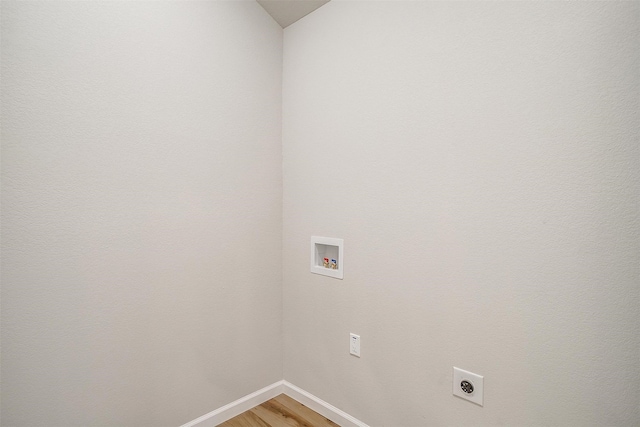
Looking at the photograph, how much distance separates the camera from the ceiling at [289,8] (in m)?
1.81

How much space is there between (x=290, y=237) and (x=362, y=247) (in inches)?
20.8

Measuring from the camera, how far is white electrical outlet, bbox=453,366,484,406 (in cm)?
125

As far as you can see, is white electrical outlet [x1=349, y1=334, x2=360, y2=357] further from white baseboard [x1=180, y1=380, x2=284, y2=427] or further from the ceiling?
the ceiling

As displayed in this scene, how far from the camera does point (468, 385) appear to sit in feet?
4.22

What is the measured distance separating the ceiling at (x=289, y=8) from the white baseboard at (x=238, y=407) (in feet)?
7.20

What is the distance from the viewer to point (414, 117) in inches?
56.1

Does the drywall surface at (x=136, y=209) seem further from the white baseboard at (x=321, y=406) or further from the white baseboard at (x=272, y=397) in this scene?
the white baseboard at (x=321, y=406)

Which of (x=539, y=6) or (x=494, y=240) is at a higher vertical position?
(x=539, y=6)

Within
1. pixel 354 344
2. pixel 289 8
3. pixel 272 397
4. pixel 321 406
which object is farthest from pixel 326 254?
pixel 289 8

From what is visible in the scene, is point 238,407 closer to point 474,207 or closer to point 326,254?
point 326,254

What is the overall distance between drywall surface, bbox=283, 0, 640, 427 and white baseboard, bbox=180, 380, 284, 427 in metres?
0.24

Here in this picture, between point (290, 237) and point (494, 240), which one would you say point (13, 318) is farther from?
point (494, 240)

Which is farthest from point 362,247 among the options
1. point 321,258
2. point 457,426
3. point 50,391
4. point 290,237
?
point 50,391

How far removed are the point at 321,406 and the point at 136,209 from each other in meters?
1.39
